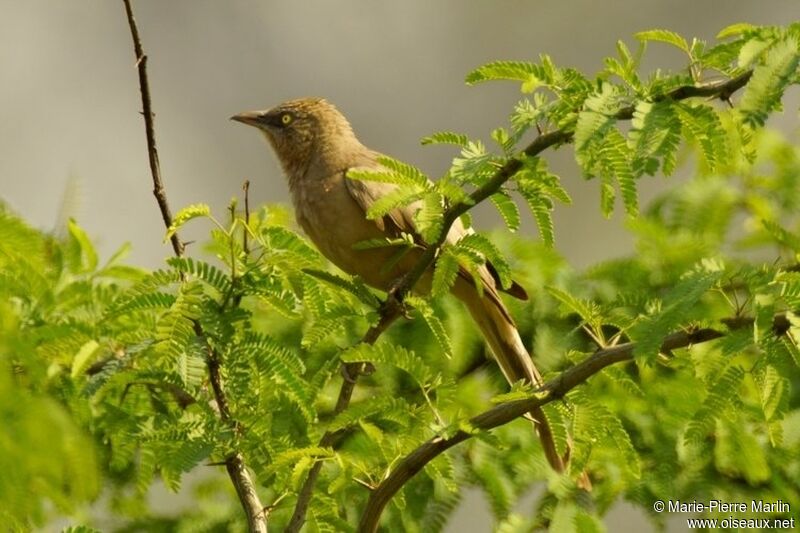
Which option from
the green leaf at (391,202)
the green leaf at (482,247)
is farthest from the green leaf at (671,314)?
the green leaf at (391,202)

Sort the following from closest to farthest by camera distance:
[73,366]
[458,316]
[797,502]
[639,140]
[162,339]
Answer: [639,140] < [162,339] < [73,366] < [797,502] < [458,316]

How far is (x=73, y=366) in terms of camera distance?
4.75 metres

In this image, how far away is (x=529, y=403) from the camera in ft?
13.4

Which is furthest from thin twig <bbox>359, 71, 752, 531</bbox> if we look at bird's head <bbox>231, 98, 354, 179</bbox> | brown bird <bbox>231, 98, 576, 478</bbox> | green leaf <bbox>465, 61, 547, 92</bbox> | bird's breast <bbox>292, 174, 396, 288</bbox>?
bird's head <bbox>231, 98, 354, 179</bbox>

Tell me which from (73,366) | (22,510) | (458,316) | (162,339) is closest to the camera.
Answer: (22,510)

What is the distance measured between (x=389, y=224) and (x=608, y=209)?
2.24m

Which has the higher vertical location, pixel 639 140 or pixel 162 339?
pixel 639 140

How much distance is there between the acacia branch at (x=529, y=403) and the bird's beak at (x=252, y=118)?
3.95 m

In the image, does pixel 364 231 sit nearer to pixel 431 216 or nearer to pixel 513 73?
pixel 431 216

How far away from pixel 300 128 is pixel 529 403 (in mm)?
3871

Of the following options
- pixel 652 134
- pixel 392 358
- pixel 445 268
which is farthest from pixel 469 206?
pixel 652 134

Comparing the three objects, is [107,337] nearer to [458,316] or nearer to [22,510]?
[22,510]

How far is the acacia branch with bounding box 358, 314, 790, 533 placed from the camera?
3912 mm

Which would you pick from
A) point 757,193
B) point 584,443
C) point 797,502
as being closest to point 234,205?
point 584,443
